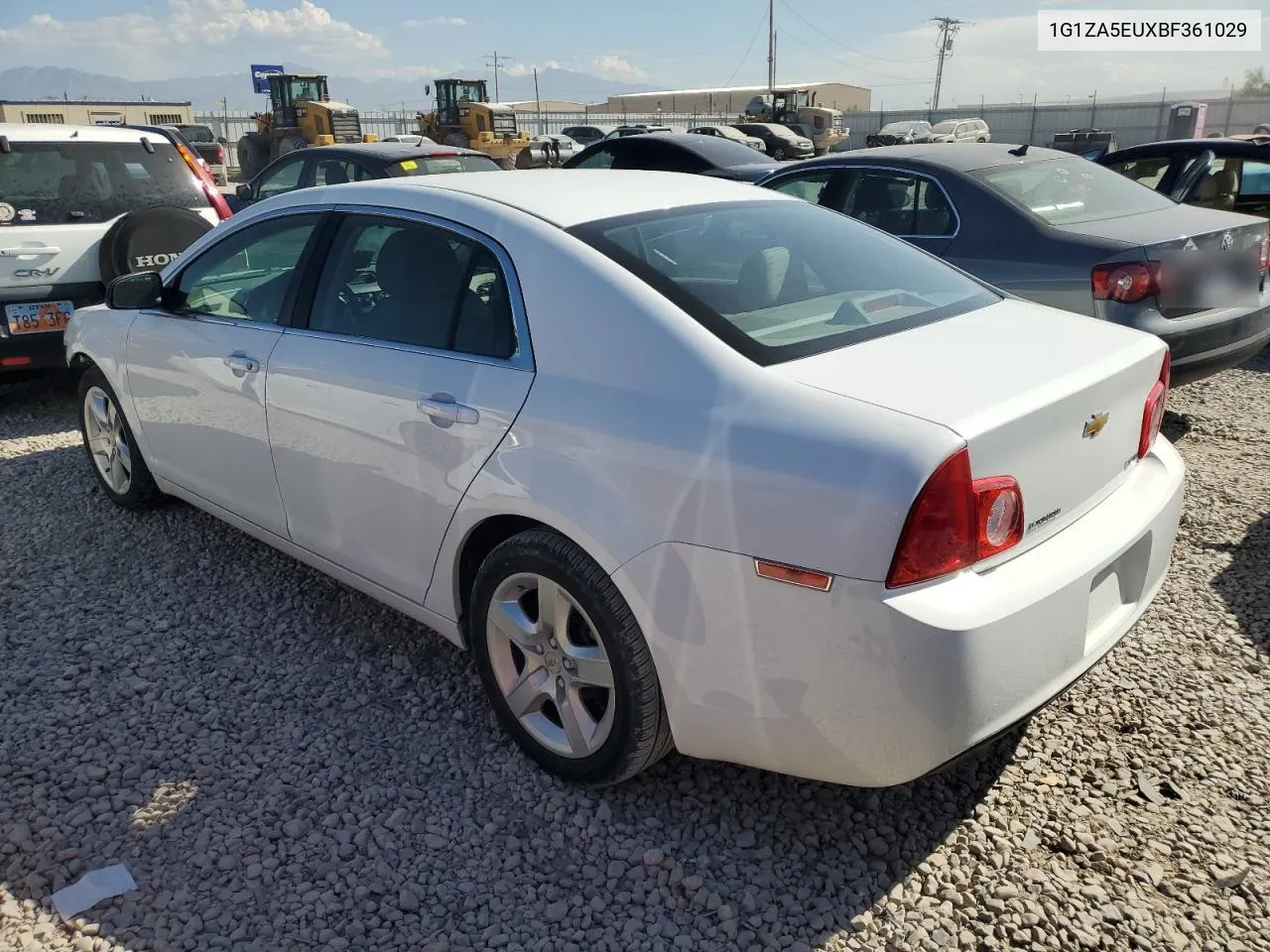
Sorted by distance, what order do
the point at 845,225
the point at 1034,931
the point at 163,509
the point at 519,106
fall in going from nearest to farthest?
1. the point at 1034,931
2. the point at 845,225
3. the point at 163,509
4. the point at 519,106

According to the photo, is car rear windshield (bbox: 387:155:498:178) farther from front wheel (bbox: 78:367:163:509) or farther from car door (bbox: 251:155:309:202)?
front wheel (bbox: 78:367:163:509)

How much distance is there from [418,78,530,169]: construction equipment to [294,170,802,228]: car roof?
2764cm

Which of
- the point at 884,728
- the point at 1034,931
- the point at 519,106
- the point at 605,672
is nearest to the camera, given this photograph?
the point at 884,728

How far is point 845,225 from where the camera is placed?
10.8 ft

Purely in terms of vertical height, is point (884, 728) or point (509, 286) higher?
point (509, 286)

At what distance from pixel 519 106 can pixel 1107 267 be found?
7853 cm

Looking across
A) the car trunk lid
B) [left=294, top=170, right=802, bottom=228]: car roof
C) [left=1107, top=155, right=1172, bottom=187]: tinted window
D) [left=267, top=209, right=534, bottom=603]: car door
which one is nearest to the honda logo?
[left=294, top=170, right=802, bottom=228]: car roof

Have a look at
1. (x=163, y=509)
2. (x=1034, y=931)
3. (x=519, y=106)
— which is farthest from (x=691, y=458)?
(x=519, y=106)

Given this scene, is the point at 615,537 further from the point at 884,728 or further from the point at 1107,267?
the point at 1107,267

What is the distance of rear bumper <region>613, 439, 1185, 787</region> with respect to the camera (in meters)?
1.99

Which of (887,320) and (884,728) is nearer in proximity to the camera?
(884,728)

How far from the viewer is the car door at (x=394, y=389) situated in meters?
2.66

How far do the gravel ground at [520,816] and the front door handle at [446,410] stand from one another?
39.4 inches

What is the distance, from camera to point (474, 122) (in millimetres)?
31266
